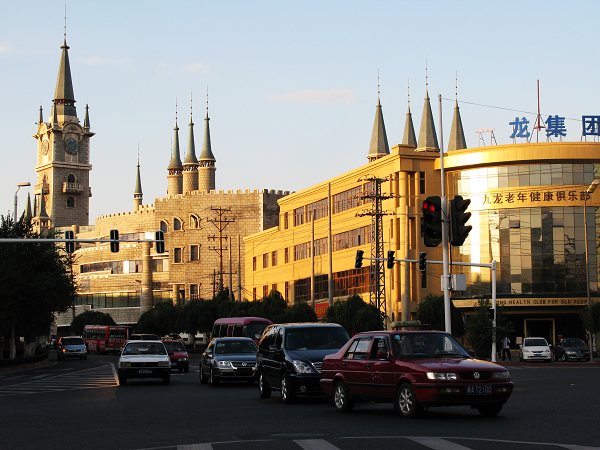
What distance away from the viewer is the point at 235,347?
109 ft

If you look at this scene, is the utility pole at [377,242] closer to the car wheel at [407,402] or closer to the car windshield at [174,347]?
the car windshield at [174,347]

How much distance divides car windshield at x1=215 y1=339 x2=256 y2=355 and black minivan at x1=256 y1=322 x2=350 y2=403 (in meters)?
7.85

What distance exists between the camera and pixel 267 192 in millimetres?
147750

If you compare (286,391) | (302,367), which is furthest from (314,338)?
(286,391)

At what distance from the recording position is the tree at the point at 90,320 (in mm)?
148375

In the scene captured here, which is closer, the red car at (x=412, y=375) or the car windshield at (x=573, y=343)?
the red car at (x=412, y=375)

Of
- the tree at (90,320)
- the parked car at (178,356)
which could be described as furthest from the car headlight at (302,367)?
the tree at (90,320)

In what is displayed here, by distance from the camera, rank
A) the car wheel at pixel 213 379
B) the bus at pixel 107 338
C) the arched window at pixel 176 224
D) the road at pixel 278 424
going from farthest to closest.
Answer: the arched window at pixel 176 224 < the bus at pixel 107 338 < the car wheel at pixel 213 379 < the road at pixel 278 424

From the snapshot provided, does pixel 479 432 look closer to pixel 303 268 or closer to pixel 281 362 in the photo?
pixel 281 362

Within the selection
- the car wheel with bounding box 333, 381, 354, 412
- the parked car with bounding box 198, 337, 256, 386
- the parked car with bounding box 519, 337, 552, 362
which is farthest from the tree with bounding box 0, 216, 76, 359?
the car wheel with bounding box 333, 381, 354, 412

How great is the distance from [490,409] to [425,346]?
1506mm

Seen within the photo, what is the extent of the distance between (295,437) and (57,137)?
186 m

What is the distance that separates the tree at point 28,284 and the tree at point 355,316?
17466mm

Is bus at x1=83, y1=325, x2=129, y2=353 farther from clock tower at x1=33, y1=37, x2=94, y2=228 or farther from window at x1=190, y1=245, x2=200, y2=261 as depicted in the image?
clock tower at x1=33, y1=37, x2=94, y2=228
